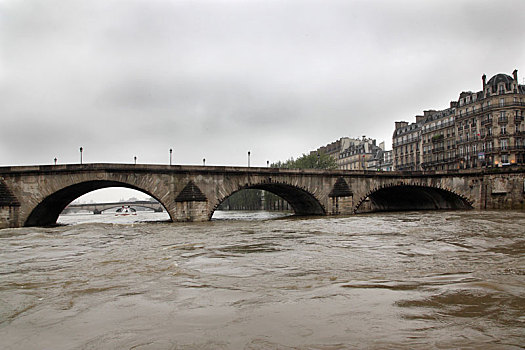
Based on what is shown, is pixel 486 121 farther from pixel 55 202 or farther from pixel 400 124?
pixel 55 202

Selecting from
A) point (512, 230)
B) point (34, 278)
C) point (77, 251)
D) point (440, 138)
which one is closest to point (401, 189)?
point (512, 230)

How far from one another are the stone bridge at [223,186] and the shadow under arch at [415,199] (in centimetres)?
12

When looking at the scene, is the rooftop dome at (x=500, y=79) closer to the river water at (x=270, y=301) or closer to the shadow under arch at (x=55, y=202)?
the shadow under arch at (x=55, y=202)

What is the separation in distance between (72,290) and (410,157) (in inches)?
3007

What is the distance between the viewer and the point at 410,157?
7569 cm

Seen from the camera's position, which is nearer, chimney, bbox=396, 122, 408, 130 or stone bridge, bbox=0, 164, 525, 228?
stone bridge, bbox=0, 164, 525, 228

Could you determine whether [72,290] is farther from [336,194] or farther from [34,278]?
[336,194]

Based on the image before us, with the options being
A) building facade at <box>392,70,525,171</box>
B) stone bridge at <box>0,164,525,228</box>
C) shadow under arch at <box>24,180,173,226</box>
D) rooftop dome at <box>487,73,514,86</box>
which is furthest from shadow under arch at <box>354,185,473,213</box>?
rooftop dome at <box>487,73,514,86</box>

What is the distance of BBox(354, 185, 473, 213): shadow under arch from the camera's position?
38000mm

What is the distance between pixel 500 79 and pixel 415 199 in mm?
24567

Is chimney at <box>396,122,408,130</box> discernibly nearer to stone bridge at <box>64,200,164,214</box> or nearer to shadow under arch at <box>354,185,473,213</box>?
shadow under arch at <box>354,185,473,213</box>

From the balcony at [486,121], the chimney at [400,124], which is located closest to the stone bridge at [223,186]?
the balcony at [486,121]

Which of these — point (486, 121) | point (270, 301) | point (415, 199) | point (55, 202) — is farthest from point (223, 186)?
point (486, 121)

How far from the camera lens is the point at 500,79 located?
5453cm
